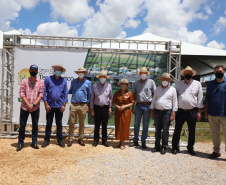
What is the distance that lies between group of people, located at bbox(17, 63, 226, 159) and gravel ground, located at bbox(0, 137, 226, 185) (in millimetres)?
268

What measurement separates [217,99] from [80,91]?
9.63 feet

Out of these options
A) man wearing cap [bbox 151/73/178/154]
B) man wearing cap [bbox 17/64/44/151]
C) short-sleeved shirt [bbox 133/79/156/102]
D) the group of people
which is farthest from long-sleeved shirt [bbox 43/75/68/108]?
man wearing cap [bbox 151/73/178/154]

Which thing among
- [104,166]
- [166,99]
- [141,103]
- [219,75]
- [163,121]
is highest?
[219,75]

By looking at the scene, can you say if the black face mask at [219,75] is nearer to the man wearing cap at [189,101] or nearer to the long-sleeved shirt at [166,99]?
the man wearing cap at [189,101]

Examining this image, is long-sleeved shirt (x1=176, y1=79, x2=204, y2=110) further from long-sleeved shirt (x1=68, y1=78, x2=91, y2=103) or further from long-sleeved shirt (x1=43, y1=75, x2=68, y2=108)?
long-sleeved shirt (x1=43, y1=75, x2=68, y2=108)

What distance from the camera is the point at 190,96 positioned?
4.17 m

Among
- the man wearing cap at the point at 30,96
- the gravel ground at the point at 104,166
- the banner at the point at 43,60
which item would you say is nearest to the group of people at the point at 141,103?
the man wearing cap at the point at 30,96

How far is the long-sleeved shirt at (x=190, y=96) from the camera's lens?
13.7 feet

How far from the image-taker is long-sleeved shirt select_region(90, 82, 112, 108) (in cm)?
464

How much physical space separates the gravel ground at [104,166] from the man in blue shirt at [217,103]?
600 mm

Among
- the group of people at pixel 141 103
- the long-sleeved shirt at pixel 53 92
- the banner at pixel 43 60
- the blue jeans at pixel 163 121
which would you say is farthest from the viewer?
the banner at pixel 43 60

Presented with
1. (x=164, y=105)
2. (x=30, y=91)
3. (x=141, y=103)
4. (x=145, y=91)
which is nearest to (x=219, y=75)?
(x=164, y=105)

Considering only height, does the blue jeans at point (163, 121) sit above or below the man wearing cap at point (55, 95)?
below

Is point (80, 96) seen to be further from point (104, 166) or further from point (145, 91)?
point (104, 166)
